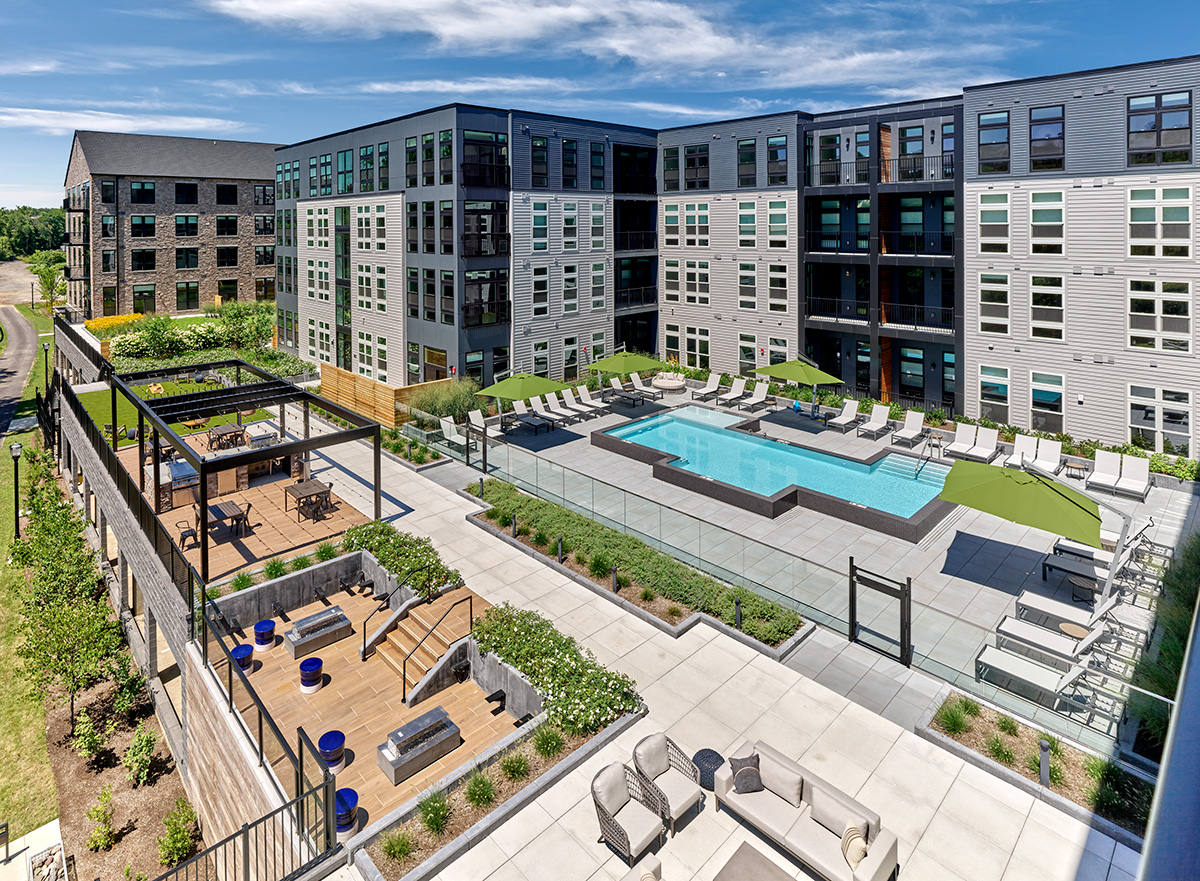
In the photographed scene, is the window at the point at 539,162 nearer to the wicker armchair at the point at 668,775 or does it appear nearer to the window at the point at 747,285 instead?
the window at the point at 747,285

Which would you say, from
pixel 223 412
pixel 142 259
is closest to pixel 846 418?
pixel 223 412

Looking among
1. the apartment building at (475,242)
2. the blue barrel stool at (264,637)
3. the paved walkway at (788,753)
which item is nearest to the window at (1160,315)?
the paved walkway at (788,753)

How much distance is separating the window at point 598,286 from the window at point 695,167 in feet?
20.0

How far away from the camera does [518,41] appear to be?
3638 cm

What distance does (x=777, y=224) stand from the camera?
32.2 m

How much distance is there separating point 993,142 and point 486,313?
65.2 feet

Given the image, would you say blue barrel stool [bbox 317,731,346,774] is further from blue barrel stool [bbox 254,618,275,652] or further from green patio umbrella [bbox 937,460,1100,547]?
green patio umbrella [bbox 937,460,1100,547]

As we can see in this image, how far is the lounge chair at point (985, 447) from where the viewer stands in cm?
2305

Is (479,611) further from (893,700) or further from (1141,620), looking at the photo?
(1141,620)

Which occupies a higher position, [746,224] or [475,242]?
[746,224]

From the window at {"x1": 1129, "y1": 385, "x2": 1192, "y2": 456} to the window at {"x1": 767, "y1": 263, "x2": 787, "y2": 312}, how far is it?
13694 millimetres

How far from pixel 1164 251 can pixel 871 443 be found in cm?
1026

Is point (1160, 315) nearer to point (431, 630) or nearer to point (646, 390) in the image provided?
point (646, 390)

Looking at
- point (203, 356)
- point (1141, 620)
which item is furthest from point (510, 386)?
point (203, 356)
